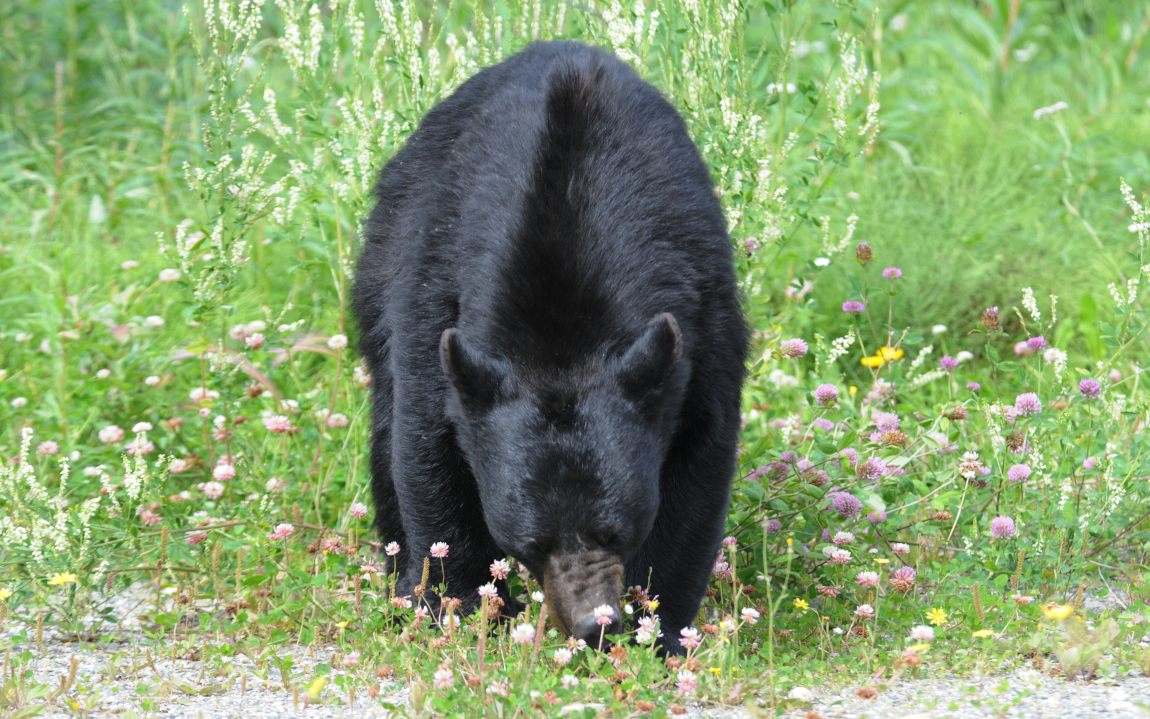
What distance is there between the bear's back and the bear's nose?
2.21ft

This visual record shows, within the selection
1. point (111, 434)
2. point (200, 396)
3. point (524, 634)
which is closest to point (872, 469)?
point (524, 634)

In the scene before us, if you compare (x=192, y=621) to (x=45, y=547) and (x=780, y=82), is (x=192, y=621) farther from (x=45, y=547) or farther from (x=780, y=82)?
(x=780, y=82)

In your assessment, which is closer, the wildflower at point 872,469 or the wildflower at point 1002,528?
the wildflower at point 1002,528

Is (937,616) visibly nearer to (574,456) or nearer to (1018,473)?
(1018,473)

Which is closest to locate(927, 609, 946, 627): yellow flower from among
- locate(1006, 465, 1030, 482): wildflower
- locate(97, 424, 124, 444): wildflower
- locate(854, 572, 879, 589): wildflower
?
locate(854, 572, 879, 589): wildflower

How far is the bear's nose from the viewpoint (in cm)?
329

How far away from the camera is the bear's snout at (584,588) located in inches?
130

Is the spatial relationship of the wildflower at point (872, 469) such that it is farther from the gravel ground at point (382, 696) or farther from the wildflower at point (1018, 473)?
the gravel ground at point (382, 696)

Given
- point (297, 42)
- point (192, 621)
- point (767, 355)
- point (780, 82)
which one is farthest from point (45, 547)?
point (780, 82)

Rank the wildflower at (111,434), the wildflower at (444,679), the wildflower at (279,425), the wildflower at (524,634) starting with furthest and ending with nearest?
the wildflower at (111,434), the wildflower at (279,425), the wildflower at (524,634), the wildflower at (444,679)

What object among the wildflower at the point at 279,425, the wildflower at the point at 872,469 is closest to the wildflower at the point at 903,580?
the wildflower at the point at 872,469

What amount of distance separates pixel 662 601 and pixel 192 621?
1.60m

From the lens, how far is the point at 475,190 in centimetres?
367

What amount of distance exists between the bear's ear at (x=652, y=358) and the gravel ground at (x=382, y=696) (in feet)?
2.73
